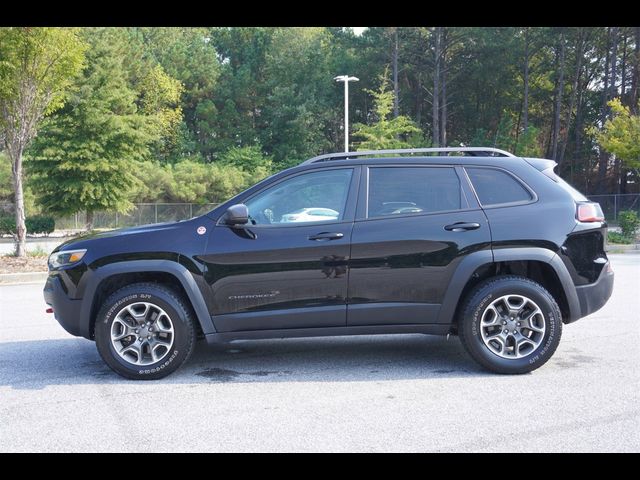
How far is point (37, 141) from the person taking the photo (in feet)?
91.6

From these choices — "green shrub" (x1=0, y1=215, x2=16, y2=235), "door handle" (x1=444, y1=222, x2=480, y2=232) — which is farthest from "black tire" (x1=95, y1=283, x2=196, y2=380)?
"green shrub" (x1=0, y1=215, x2=16, y2=235)

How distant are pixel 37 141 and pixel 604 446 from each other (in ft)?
92.9

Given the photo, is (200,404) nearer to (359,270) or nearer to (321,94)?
(359,270)

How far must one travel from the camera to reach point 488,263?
542 centimetres

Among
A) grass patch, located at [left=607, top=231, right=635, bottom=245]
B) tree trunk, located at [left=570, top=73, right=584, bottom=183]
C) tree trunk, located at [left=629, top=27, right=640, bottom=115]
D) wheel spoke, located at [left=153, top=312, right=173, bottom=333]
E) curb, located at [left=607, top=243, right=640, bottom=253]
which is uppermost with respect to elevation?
tree trunk, located at [left=629, top=27, right=640, bottom=115]

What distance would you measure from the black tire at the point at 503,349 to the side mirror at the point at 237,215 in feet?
6.51

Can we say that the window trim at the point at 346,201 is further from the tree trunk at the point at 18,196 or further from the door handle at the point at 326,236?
the tree trunk at the point at 18,196

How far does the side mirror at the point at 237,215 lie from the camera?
5305mm

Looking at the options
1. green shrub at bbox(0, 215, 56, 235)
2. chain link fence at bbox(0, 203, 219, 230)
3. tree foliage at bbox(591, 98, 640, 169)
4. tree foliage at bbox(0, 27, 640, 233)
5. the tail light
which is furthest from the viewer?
tree foliage at bbox(0, 27, 640, 233)

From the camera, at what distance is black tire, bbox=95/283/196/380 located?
533cm

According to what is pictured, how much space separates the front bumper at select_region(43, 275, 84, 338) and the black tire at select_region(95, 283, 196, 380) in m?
0.21

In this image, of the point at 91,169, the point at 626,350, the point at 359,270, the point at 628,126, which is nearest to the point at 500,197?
the point at 359,270

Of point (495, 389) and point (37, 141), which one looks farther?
point (37, 141)

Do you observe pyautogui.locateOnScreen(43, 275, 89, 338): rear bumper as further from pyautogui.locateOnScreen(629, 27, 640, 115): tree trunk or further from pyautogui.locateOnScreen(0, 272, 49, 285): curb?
pyautogui.locateOnScreen(629, 27, 640, 115): tree trunk
